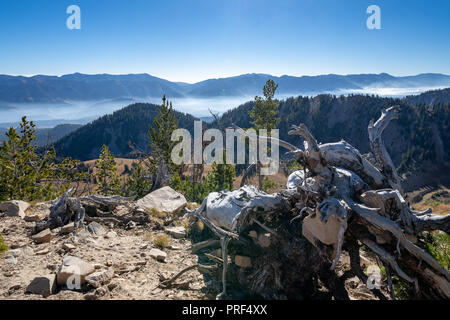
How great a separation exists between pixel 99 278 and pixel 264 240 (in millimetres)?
3261

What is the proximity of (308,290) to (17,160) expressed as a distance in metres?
19.5

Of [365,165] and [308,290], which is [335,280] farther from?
[365,165]

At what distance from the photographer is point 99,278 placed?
498 cm

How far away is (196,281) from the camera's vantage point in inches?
227

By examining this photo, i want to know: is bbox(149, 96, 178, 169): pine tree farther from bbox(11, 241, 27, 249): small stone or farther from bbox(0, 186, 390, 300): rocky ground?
bbox(11, 241, 27, 249): small stone

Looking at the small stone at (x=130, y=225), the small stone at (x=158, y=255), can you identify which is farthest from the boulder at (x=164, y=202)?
the small stone at (x=158, y=255)

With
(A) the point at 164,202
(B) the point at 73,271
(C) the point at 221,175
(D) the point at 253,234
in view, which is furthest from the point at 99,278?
(C) the point at 221,175

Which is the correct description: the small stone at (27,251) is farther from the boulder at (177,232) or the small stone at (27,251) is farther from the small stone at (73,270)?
the boulder at (177,232)

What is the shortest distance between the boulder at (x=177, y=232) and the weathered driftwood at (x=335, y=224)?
77.4 inches

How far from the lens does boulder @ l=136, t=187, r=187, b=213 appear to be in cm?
983

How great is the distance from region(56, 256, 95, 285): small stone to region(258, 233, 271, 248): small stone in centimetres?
337

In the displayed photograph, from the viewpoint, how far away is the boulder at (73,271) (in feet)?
15.8

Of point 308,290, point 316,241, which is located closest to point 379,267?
point 308,290

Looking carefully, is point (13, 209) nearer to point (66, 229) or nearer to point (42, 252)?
point (66, 229)
